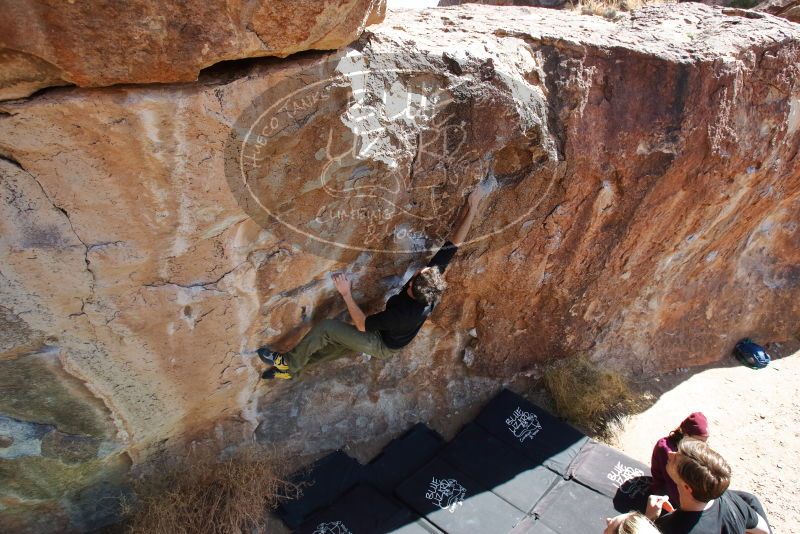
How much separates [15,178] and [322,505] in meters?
1.89

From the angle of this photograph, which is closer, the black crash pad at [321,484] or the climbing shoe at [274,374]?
the climbing shoe at [274,374]

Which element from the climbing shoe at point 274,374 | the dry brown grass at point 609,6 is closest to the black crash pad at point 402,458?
the climbing shoe at point 274,374

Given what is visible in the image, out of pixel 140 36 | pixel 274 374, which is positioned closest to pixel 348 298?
pixel 274 374

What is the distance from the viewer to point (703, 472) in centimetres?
189

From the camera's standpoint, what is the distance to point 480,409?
341 cm

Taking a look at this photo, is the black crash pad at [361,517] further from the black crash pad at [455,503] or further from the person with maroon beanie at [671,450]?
the person with maroon beanie at [671,450]

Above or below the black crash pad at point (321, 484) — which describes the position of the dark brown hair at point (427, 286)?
above

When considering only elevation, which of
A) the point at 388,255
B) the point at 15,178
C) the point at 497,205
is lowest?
the point at 388,255

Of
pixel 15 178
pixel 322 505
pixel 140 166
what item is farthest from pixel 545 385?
pixel 15 178

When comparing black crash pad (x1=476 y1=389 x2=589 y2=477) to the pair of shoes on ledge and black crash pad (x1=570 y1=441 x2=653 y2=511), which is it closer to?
black crash pad (x1=570 y1=441 x2=653 y2=511)

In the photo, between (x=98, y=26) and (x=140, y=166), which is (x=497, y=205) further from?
(x=98, y=26)

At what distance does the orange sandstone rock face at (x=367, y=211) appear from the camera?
185 cm

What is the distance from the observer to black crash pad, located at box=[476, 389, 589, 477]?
3123mm

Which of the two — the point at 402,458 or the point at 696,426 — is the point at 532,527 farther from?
the point at 696,426
